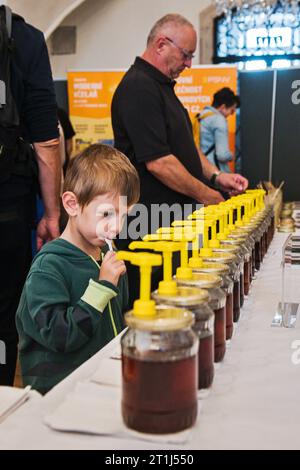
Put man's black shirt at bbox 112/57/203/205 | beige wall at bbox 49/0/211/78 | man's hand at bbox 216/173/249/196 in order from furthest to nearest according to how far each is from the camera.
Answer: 1. beige wall at bbox 49/0/211/78
2. man's hand at bbox 216/173/249/196
3. man's black shirt at bbox 112/57/203/205

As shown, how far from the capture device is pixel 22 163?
6.11ft

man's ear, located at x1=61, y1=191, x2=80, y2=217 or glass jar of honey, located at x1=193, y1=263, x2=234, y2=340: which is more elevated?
man's ear, located at x1=61, y1=191, x2=80, y2=217

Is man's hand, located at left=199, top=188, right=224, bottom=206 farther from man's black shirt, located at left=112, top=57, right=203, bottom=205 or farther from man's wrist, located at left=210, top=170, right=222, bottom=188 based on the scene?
man's wrist, located at left=210, top=170, right=222, bottom=188

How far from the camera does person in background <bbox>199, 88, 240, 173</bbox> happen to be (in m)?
5.62

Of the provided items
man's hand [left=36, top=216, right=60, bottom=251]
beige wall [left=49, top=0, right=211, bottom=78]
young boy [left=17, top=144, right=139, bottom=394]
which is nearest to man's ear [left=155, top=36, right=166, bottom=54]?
man's hand [left=36, top=216, right=60, bottom=251]

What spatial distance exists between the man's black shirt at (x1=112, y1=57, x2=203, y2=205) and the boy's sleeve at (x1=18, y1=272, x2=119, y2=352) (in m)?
1.35

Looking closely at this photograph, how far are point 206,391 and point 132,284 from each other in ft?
5.45

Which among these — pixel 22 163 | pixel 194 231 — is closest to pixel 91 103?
pixel 22 163

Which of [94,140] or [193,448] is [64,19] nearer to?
[94,140]

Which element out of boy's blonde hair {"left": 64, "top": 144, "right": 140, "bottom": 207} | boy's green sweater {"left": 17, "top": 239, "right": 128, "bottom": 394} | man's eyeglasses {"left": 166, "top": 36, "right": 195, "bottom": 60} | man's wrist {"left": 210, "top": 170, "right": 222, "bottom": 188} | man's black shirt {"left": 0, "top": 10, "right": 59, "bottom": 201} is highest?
man's eyeglasses {"left": 166, "top": 36, "right": 195, "bottom": 60}

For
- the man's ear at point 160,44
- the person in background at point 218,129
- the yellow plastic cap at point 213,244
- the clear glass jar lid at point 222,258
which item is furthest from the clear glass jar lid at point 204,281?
the person in background at point 218,129

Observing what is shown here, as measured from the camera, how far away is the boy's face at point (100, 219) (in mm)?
1467

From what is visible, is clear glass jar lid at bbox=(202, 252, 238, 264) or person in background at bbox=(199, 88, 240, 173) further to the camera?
person in background at bbox=(199, 88, 240, 173)

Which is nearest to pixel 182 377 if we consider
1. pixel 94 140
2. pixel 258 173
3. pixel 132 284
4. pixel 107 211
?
pixel 107 211
